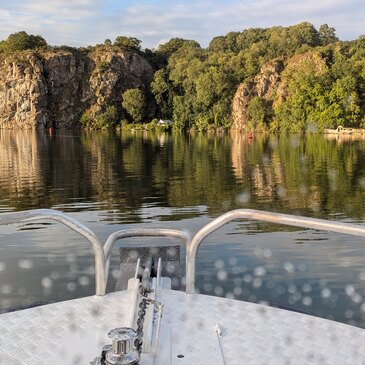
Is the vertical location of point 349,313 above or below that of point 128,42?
below

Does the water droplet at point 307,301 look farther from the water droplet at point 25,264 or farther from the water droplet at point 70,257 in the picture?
the water droplet at point 25,264

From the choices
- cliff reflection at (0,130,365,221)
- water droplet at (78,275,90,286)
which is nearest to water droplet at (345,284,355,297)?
water droplet at (78,275,90,286)

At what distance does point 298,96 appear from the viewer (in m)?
92.1

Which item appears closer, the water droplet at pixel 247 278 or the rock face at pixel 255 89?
the water droplet at pixel 247 278

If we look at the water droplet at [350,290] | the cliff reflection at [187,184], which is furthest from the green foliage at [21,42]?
the water droplet at [350,290]

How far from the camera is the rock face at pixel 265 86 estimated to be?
103 meters

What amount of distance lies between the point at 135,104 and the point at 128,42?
123 ft

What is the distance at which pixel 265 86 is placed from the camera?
106 meters

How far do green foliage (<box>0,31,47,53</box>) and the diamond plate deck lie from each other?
149m

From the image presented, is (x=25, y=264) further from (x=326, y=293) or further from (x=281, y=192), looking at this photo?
(x=281, y=192)

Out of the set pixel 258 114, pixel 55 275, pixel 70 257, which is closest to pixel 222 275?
pixel 55 275

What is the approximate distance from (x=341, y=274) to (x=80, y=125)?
122 metres

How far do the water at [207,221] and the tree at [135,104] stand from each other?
277ft

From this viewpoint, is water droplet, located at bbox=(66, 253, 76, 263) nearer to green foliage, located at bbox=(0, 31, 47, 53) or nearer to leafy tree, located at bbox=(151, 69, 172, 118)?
leafy tree, located at bbox=(151, 69, 172, 118)
